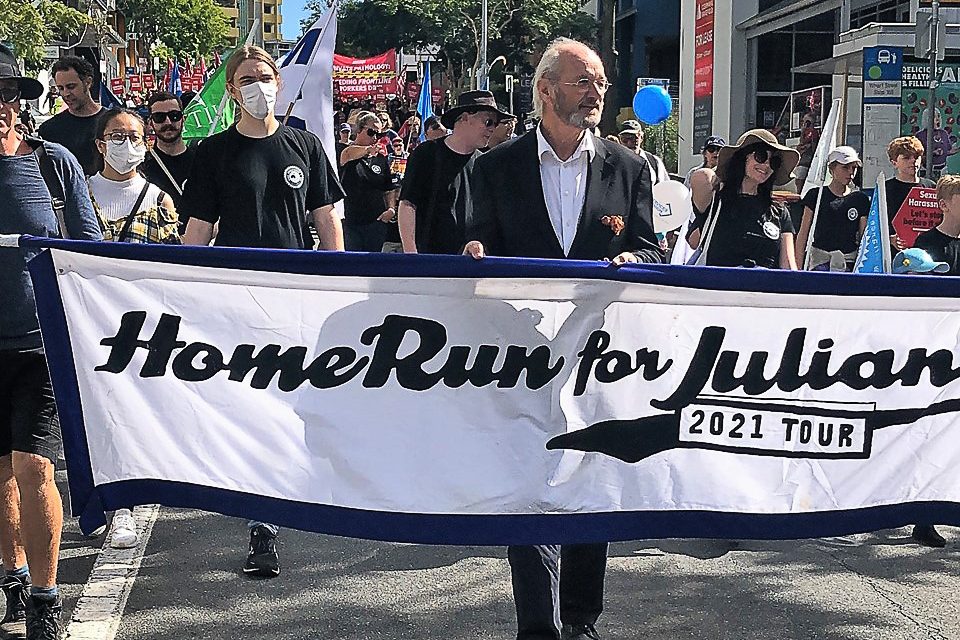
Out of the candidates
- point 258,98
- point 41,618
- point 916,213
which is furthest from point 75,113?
point 916,213

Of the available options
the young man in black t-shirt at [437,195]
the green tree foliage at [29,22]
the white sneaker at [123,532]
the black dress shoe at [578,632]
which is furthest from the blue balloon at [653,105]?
the green tree foliage at [29,22]

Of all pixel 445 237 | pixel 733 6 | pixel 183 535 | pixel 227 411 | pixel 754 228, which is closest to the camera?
pixel 227 411

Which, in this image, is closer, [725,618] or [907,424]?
[907,424]

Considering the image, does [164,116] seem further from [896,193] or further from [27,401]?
[896,193]

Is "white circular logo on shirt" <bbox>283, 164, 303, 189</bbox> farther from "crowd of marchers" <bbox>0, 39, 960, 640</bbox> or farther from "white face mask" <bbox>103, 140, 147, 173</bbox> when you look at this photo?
"white face mask" <bbox>103, 140, 147, 173</bbox>

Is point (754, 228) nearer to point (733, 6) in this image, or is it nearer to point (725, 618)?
point (725, 618)

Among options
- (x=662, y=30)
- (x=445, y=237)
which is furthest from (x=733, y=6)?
(x=445, y=237)

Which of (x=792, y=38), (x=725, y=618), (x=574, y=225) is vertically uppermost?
(x=792, y=38)

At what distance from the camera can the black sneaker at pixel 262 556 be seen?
5324mm

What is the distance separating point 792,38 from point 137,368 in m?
33.2

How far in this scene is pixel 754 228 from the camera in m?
6.58

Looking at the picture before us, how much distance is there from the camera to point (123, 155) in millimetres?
5734

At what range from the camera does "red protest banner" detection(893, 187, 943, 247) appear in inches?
375

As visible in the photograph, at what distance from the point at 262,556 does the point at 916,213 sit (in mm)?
6028
